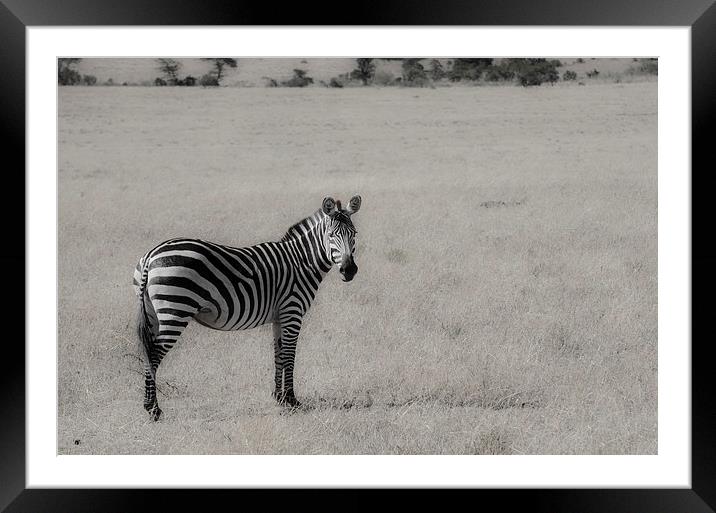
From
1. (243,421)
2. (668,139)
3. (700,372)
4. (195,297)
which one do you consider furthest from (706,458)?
(195,297)

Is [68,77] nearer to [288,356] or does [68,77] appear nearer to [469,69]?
[469,69]

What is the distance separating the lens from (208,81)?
44562 mm

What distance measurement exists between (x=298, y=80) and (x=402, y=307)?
1410 inches

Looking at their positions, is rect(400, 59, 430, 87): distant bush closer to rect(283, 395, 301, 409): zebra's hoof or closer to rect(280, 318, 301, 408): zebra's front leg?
rect(280, 318, 301, 408): zebra's front leg

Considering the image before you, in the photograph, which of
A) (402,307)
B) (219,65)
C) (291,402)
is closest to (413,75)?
(219,65)

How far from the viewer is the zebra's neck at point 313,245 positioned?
21.3 feet

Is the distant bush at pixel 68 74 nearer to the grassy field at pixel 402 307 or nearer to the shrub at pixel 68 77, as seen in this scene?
the shrub at pixel 68 77

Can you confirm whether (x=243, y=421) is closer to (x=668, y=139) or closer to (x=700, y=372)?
(x=700, y=372)

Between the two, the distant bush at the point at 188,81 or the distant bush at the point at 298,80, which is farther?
the distant bush at the point at 188,81

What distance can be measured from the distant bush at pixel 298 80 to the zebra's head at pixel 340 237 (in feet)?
121

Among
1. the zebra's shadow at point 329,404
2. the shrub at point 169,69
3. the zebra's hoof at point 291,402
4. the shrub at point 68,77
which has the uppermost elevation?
the shrub at point 169,69

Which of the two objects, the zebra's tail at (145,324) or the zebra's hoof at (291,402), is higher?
the zebra's tail at (145,324)
